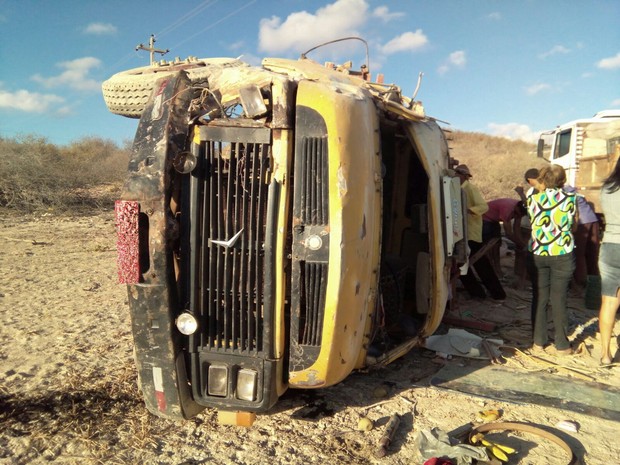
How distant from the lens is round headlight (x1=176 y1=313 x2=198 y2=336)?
2.70 m

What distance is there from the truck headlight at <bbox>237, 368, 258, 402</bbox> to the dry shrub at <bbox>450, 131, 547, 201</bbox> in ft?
42.3

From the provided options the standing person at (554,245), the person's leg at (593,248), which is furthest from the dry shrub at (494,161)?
the standing person at (554,245)

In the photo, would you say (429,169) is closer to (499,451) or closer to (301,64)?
(301,64)

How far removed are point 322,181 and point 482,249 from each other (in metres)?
4.11

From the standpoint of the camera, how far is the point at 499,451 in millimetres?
2758

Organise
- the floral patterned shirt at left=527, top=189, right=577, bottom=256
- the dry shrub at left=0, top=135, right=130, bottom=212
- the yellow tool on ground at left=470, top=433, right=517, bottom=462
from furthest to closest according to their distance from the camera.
A: 1. the dry shrub at left=0, top=135, right=130, bottom=212
2. the floral patterned shirt at left=527, top=189, right=577, bottom=256
3. the yellow tool on ground at left=470, top=433, right=517, bottom=462

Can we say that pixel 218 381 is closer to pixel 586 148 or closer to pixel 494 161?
pixel 586 148

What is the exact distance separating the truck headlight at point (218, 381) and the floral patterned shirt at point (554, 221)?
321cm

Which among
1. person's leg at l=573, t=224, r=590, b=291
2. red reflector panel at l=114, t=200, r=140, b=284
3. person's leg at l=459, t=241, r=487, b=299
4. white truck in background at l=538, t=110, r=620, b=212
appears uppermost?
white truck in background at l=538, t=110, r=620, b=212

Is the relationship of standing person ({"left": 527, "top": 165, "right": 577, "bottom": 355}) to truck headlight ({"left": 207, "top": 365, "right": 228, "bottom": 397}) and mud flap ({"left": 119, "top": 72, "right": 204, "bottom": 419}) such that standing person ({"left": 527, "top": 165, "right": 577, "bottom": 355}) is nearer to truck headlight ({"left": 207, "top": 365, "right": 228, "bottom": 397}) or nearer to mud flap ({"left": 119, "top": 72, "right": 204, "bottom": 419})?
truck headlight ({"left": 207, "top": 365, "right": 228, "bottom": 397})

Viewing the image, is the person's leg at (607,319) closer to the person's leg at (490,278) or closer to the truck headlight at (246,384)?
the person's leg at (490,278)

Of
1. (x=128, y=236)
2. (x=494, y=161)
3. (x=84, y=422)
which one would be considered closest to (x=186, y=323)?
(x=128, y=236)

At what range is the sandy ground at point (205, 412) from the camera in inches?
109

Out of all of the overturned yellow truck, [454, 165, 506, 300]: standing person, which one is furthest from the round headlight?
[454, 165, 506, 300]: standing person
